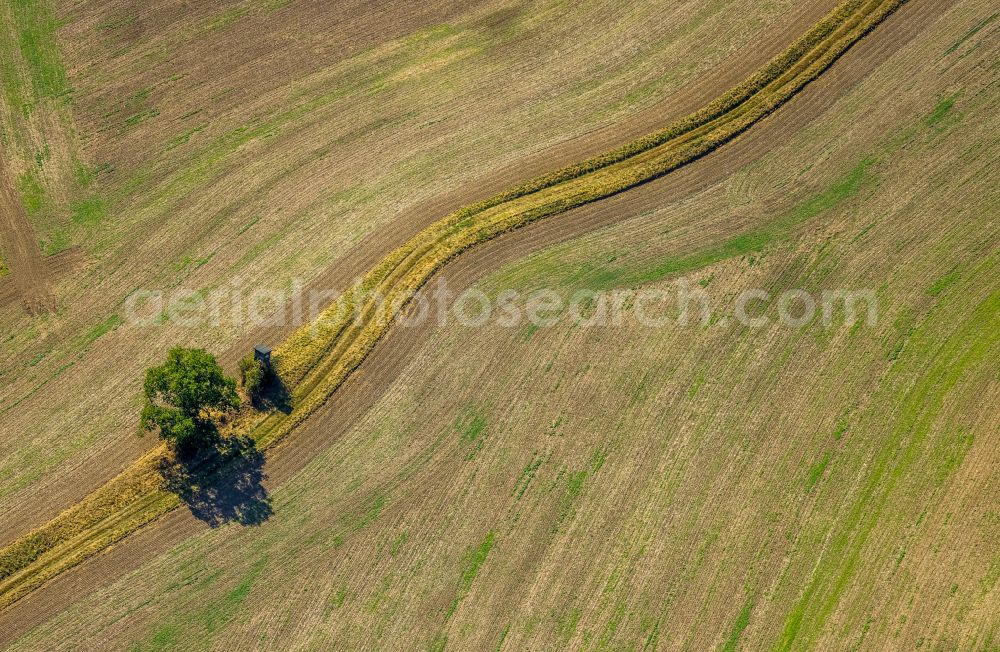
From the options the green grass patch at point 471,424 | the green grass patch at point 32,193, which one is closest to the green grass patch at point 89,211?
the green grass patch at point 32,193

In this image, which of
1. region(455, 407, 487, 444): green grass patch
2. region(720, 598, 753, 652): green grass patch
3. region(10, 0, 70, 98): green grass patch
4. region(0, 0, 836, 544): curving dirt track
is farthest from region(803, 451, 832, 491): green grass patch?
region(10, 0, 70, 98): green grass patch

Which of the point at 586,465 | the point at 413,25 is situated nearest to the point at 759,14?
the point at 413,25

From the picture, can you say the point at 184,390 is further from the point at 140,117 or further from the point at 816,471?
the point at 816,471

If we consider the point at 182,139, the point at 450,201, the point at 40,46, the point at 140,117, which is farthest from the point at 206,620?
the point at 40,46

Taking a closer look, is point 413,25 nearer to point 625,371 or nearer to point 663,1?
point 663,1

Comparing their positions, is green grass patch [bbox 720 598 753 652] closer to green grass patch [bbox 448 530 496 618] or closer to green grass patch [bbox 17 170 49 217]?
green grass patch [bbox 448 530 496 618]

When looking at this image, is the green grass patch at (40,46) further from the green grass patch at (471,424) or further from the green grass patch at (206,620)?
the green grass patch at (471,424)
